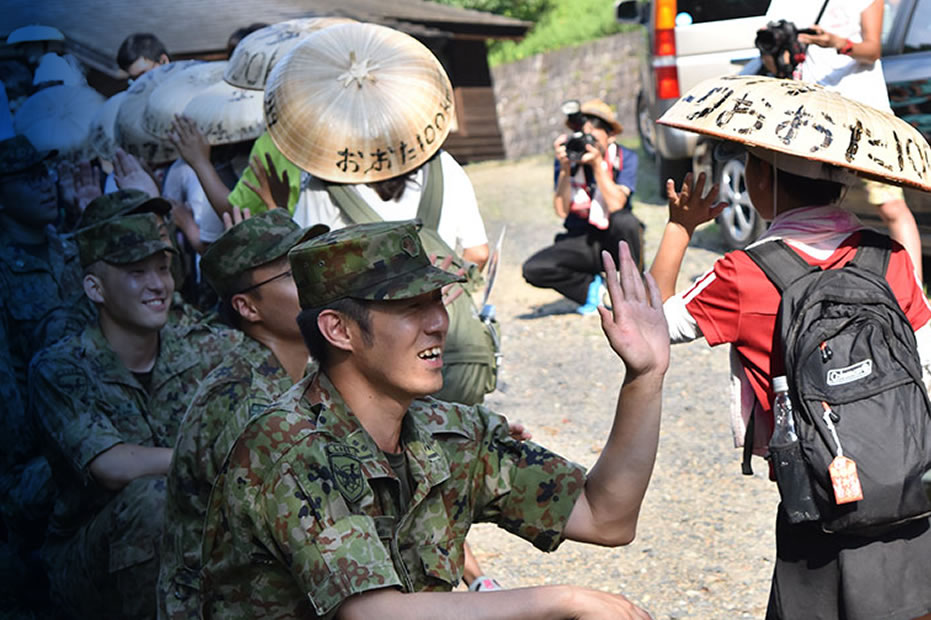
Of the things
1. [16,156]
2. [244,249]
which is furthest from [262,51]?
[244,249]

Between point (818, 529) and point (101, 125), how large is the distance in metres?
6.07

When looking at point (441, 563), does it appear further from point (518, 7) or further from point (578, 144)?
point (518, 7)

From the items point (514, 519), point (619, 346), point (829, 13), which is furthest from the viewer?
point (829, 13)

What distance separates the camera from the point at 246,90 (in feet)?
18.3

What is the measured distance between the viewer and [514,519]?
2854 millimetres

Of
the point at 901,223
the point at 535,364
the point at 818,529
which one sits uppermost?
the point at 818,529

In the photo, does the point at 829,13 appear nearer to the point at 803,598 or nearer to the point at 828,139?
the point at 828,139

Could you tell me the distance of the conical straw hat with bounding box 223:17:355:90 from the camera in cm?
540

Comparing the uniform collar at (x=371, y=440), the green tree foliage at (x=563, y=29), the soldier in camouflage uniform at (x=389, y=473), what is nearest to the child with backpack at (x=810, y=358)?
the soldier in camouflage uniform at (x=389, y=473)

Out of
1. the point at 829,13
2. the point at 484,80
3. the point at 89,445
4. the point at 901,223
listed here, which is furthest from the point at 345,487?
the point at 484,80

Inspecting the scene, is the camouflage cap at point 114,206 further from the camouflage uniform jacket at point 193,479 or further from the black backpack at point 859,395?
the black backpack at point 859,395

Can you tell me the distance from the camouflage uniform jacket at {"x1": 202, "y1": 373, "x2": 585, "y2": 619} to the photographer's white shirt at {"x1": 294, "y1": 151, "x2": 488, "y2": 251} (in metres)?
1.77

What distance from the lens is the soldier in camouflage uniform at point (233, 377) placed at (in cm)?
312

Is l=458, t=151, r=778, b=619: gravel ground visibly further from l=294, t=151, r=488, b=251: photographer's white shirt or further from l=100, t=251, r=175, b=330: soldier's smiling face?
l=100, t=251, r=175, b=330: soldier's smiling face
